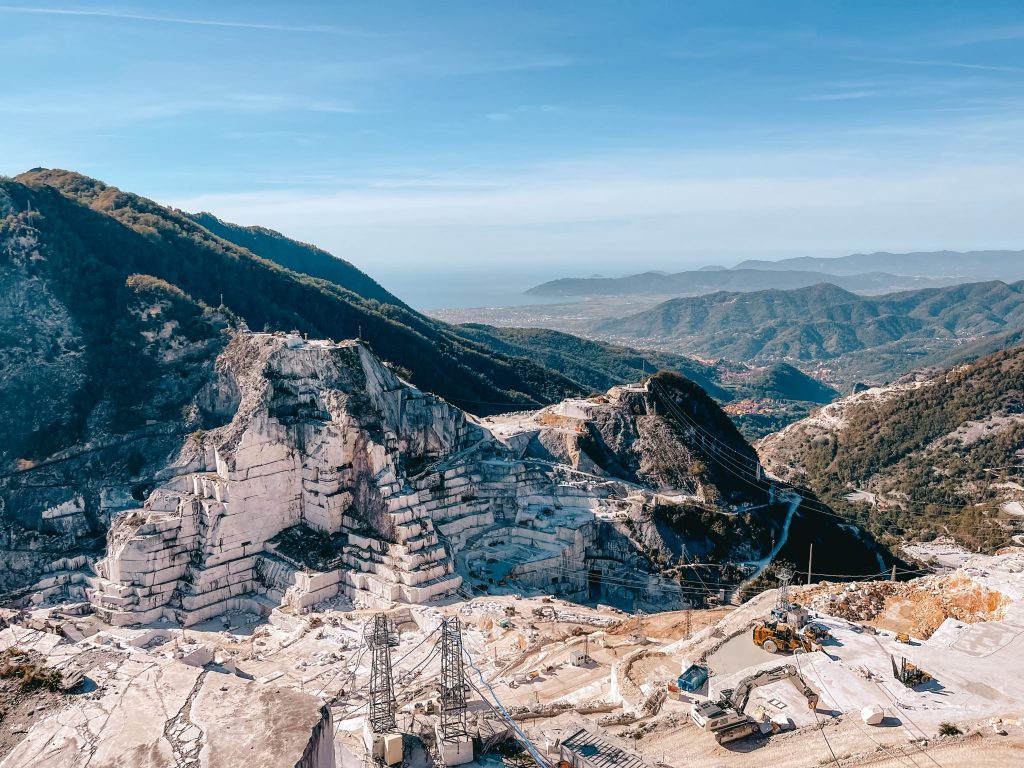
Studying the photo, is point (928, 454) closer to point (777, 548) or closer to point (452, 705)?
point (777, 548)

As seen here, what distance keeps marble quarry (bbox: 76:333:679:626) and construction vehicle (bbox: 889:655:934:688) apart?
1730 cm

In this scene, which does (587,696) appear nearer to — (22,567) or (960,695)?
(960,695)

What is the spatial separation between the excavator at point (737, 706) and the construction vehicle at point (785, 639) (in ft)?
3.90

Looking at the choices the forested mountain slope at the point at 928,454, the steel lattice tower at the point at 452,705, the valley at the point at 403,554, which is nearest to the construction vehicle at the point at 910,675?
the valley at the point at 403,554

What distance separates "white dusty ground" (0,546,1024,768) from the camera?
50.4 feet

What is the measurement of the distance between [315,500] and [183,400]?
14826mm

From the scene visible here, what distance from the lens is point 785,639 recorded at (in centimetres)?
2230

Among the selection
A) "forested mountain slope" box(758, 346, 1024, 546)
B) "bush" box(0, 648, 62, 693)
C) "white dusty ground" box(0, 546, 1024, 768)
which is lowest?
"forested mountain slope" box(758, 346, 1024, 546)

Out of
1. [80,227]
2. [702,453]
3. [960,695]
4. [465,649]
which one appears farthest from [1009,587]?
[80,227]

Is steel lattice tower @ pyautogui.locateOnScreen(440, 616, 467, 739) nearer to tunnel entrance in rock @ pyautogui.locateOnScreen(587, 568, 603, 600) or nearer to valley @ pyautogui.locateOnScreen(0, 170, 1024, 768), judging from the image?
valley @ pyautogui.locateOnScreen(0, 170, 1024, 768)

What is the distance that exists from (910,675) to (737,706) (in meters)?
4.58

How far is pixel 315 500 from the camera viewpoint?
3534cm

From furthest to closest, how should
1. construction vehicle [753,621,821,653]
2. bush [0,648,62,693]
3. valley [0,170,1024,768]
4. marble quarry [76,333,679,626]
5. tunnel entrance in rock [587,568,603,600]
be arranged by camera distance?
tunnel entrance in rock [587,568,603,600] < marble quarry [76,333,679,626] < construction vehicle [753,621,821,653] < valley [0,170,1024,768] < bush [0,648,62,693]

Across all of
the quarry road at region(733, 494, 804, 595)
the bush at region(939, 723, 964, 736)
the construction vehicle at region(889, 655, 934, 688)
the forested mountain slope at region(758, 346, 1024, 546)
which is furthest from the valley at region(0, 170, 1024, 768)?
the forested mountain slope at region(758, 346, 1024, 546)
